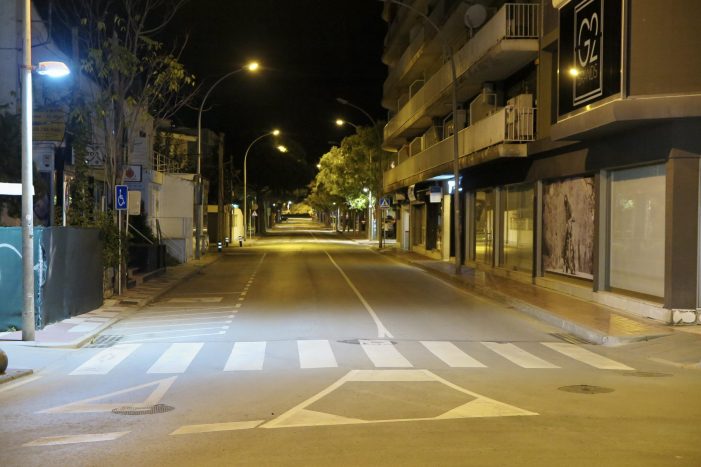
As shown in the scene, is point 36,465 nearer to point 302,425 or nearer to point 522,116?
point 302,425

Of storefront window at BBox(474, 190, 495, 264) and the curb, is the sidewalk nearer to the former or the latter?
the curb

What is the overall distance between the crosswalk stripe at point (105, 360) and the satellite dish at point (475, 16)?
2073cm

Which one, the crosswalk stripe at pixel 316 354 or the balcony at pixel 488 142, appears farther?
the balcony at pixel 488 142

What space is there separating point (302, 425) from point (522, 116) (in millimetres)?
18197

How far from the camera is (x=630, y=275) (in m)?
17.9

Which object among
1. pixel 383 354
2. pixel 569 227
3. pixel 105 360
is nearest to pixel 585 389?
pixel 383 354

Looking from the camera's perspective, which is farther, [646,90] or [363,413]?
[646,90]

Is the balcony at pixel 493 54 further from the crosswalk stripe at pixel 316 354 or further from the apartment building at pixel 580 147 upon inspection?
the crosswalk stripe at pixel 316 354

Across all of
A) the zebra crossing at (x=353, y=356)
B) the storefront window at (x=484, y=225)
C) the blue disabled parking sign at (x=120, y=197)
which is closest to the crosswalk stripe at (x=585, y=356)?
the zebra crossing at (x=353, y=356)

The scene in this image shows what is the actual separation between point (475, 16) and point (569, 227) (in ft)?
37.2

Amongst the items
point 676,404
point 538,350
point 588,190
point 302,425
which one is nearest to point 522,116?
point 588,190

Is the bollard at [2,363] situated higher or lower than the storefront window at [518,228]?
lower

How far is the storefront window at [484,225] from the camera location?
30.7 metres

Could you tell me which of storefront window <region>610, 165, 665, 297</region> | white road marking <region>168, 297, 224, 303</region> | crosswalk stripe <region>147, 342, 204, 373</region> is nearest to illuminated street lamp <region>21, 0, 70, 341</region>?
crosswalk stripe <region>147, 342, 204, 373</region>
